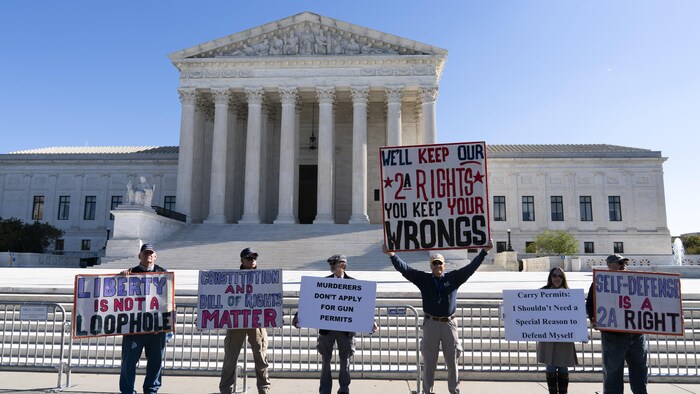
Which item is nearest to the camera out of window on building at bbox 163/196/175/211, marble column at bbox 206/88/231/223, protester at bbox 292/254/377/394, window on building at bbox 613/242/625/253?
protester at bbox 292/254/377/394

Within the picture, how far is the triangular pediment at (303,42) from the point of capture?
40.1m

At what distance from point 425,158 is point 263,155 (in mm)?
35705

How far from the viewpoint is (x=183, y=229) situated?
119 feet

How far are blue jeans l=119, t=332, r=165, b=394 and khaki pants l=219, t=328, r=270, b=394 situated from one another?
0.91 metres

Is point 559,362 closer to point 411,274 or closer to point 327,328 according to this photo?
point 411,274

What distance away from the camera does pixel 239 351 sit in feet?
24.5

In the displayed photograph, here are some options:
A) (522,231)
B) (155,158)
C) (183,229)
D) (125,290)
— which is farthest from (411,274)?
(155,158)

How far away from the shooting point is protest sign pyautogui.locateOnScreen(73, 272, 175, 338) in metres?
7.34

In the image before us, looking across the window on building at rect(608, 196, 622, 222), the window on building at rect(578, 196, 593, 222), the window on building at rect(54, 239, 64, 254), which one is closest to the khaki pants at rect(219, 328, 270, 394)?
the window on building at rect(578, 196, 593, 222)

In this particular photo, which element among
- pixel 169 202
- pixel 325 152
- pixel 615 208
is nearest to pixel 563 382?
pixel 325 152

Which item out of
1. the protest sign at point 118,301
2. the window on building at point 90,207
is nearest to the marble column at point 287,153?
the window on building at point 90,207

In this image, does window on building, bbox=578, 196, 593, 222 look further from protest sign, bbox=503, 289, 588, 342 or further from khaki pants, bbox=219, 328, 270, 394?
khaki pants, bbox=219, 328, 270, 394

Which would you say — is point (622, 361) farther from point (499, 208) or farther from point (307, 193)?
point (499, 208)

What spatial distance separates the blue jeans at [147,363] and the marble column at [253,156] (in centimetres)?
3219
